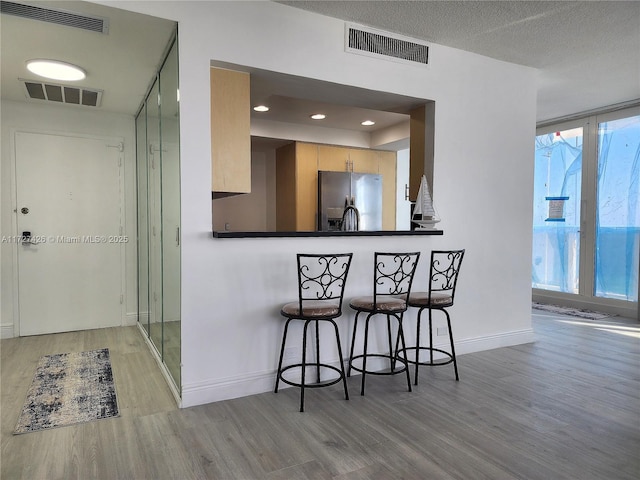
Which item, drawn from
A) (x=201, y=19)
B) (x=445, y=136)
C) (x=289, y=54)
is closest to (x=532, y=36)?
(x=445, y=136)

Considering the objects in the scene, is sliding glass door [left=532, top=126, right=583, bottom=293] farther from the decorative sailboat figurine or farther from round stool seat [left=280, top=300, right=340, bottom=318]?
round stool seat [left=280, top=300, right=340, bottom=318]

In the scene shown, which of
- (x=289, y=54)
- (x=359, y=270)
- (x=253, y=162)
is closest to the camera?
(x=289, y=54)

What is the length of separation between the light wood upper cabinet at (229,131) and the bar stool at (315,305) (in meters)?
0.72

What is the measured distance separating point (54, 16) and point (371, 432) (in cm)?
297

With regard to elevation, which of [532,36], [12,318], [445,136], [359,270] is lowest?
[12,318]

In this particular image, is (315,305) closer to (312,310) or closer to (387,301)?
(312,310)

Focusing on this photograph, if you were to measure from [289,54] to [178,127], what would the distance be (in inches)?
35.9

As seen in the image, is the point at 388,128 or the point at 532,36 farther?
the point at 388,128

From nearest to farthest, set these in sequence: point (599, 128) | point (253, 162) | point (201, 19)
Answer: point (201, 19)
point (599, 128)
point (253, 162)

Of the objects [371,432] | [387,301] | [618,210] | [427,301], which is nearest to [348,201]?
[427,301]

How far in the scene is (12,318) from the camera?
422 centimetres

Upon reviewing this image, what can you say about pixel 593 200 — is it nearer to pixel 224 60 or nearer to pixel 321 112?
→ pixel 321 112

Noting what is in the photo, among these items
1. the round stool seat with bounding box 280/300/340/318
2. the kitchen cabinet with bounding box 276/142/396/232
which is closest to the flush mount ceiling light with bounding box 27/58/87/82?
the round stool seat with bounding box 280/300/340/318

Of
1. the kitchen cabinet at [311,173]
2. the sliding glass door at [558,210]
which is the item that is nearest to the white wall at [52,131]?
the kitchen cabinet at [311,173]
